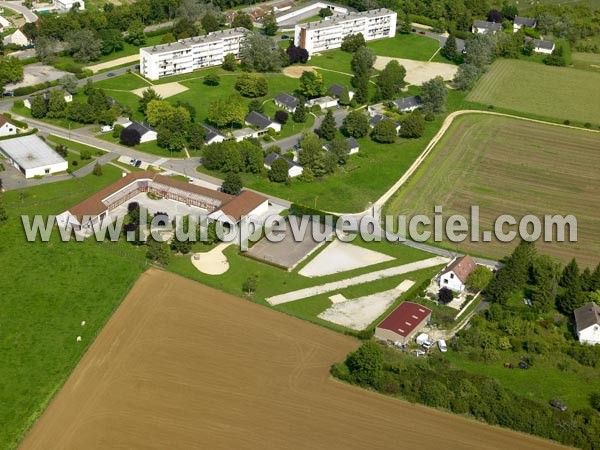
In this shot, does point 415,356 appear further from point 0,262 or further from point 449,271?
point 0,262

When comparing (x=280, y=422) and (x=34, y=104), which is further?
(x=34, y=104)

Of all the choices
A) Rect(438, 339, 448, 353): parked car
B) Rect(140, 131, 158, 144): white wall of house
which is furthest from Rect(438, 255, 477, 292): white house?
Rect(140, 131, 158, 144): white wall of house

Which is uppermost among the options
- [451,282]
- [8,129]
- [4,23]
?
[4,23]

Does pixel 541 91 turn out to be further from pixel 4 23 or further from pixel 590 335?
pixel 4 23

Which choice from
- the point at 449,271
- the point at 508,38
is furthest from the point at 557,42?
the point at 449,271

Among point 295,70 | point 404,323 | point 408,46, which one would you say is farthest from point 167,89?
point 404,323

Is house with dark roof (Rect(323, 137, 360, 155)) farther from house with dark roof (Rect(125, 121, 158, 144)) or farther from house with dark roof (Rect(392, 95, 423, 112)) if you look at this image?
house with dark roof (Rect(125, 121, 158, 144))
